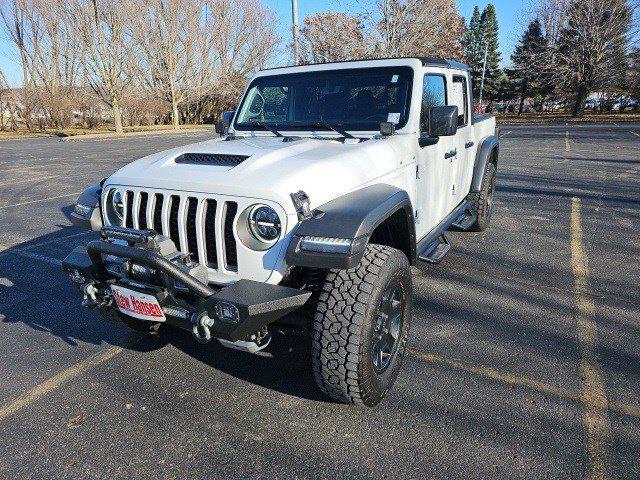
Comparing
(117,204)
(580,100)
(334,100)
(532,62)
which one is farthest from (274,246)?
(532,62)

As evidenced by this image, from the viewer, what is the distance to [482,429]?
257 cm

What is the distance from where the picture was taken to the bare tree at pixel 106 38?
3369 centimetres

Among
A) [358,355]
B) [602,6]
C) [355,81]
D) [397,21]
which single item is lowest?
[358,355]

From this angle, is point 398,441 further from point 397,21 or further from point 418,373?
point 397,21

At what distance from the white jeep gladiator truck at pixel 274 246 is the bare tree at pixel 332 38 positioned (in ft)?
78.8

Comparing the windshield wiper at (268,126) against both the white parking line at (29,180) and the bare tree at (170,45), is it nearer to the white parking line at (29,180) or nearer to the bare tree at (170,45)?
the white parking line at (29,180)

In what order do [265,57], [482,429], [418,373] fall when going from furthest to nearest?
[265,57] < [418,373] < [482,429]

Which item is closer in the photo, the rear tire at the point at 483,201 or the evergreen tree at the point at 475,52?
the rear tire at the point at 483,201

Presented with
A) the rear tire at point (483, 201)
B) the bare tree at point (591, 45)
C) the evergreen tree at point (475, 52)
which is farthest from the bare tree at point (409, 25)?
the evergreen tree at point (475, 52)

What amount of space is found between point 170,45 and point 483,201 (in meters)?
37.3

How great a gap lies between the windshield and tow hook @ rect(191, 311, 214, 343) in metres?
1.96

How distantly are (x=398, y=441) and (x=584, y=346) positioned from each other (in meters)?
1.74

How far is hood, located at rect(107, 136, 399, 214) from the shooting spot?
8.25 ft

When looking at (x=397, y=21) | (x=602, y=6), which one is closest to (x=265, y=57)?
(x=397, y=21)
